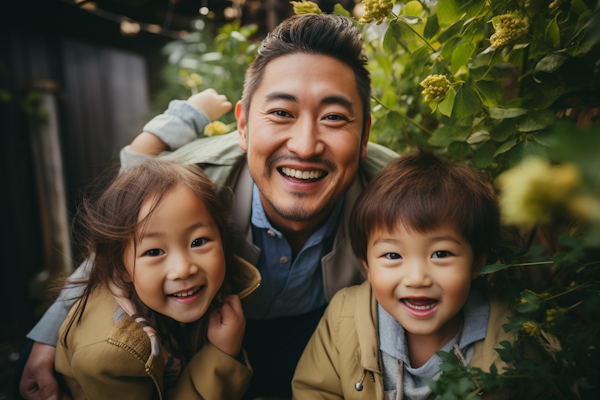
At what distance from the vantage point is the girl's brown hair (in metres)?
1.37

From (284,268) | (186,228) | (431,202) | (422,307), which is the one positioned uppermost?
(431,202)

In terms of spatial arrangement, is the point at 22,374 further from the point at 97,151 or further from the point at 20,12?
the point at 97,151

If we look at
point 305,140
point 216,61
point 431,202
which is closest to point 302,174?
point 305,140

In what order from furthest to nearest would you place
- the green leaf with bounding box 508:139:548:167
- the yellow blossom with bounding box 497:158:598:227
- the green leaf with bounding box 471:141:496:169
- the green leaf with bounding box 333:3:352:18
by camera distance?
the green leaf with bounding box 333:3:352:18 < the green leaf with bounding box 471:141:496:169 < the green leaf with bounding box 508:139:548:167 < the yellow blossom with bounding box 497:158:598:227

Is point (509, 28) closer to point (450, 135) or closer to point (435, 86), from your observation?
point (435, 86)

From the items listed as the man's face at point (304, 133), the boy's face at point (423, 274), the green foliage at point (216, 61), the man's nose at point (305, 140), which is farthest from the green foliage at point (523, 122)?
the green foliage at point (216, 61)

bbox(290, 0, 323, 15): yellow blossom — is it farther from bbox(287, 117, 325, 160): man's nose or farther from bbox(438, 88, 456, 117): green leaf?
bbox(438, 88, 456, 117): green leaf

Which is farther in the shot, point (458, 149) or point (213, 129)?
point (213, 129)

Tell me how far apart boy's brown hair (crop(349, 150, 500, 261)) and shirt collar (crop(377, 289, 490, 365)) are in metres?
0.21

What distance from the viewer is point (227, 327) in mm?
1491

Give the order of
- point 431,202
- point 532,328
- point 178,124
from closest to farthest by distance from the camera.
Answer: point 532,328
point 431,202
point 178,124

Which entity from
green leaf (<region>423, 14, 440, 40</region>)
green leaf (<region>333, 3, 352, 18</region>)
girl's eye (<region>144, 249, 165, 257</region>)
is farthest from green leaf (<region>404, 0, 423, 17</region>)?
girl's eye (<region>144, 249, 165, 257</region>)

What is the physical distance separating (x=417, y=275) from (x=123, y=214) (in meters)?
1.14

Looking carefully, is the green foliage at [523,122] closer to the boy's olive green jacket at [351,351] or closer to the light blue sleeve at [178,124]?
the boy's olive green jacket at [351,351]
